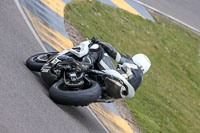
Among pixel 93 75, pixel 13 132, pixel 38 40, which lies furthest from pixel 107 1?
pixel 13 132

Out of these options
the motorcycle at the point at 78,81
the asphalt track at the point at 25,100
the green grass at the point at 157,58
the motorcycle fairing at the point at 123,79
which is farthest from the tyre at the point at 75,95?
the green grass at the point at 157,58

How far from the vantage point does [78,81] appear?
6730 mm

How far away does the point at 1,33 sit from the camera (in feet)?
26.6

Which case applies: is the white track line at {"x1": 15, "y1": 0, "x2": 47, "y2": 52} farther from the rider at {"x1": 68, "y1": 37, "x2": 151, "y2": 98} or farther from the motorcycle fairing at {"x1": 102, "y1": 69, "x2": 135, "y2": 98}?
the motorcycle fairing at {"x1": 102, "y1": 69, "x2": 135, "y2": 98}

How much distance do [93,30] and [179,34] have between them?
556cm

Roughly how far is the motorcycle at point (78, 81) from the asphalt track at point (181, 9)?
1040cm

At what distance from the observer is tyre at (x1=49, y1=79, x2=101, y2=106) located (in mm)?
6422

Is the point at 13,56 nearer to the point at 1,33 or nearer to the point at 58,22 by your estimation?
the point at 1,33

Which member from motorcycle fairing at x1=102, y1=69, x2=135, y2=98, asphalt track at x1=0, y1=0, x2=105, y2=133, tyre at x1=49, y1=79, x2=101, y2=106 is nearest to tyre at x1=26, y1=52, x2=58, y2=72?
asphalt track at x1=0, y1=0, x2=105, y2=133

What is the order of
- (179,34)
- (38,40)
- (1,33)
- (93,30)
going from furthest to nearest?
(179,34)
(93,30)
(38,40)
(1,33)

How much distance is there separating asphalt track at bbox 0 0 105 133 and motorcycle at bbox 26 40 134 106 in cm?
24

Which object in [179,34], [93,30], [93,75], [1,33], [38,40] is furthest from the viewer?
[179,34]

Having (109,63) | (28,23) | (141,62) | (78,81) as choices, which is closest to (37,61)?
(78,81)

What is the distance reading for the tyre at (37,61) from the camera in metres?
7.34
